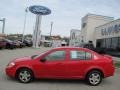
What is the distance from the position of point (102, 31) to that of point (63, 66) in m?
35.6

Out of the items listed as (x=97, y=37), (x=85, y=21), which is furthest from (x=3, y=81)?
(x=85, y=21)

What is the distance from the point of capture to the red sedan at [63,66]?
33.5ft

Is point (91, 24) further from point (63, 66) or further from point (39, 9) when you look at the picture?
point (63, 66)

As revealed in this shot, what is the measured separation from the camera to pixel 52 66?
1022 cm

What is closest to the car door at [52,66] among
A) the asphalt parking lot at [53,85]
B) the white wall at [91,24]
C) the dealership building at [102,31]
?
the asphalt parking lot at [53,85]

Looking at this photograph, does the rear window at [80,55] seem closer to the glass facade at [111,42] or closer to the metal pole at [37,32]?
the glass facade at [111,42]

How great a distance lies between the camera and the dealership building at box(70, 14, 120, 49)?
36.7m

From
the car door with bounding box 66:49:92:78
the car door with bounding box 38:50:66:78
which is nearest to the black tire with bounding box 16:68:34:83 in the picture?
the car door with bounding box 38:50:66:78

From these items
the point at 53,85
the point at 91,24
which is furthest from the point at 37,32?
the point at 53,85

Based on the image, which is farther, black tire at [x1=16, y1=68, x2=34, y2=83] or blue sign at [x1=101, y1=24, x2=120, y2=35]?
blue sign at [x1=101, y1=24, x2=120, y2=35]

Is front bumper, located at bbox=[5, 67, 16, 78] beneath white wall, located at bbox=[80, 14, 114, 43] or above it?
beneath

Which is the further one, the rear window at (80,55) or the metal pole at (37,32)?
the metal pole at (37,32)

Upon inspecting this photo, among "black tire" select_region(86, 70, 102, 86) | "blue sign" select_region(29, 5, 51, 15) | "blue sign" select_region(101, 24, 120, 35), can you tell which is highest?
"blue sign" select_region(29, 5, 51, 15)

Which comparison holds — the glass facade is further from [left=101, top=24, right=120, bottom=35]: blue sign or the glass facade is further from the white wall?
the white wall
